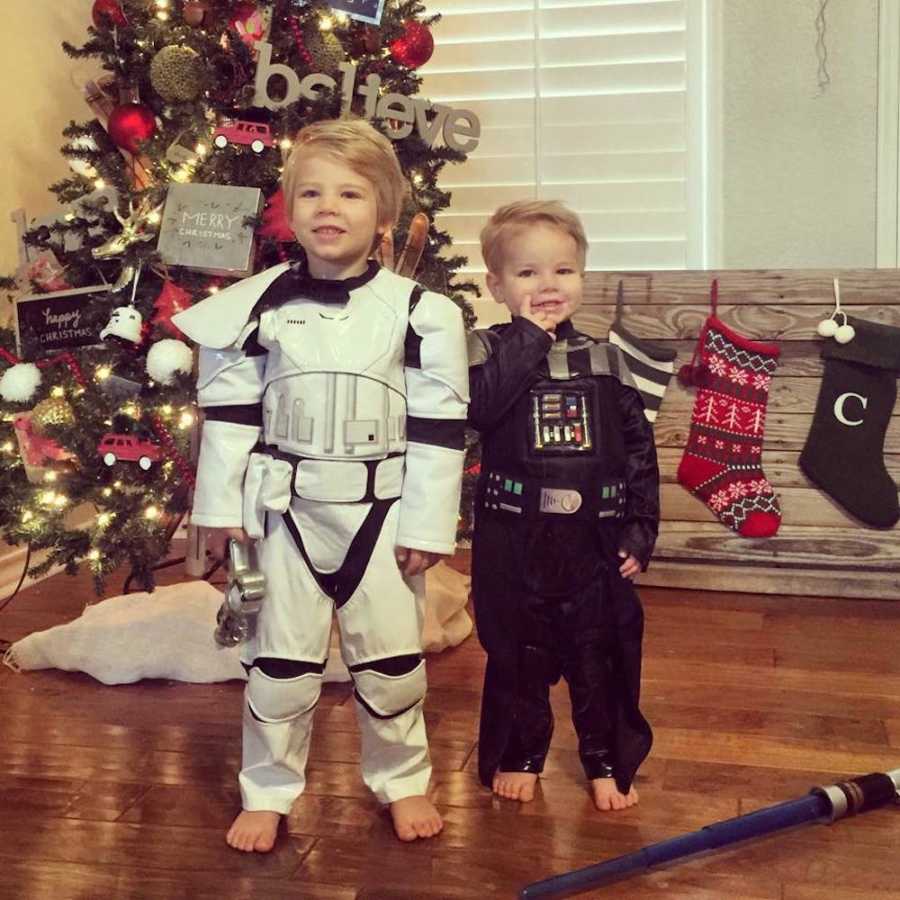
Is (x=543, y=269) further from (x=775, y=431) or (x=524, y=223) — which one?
(x=775, y=431)

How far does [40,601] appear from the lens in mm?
2838

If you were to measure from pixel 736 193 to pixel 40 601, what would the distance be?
7.08 feet

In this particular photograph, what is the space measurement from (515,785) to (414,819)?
0.20 metres

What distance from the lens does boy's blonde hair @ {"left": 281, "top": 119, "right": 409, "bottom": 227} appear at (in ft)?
5.07

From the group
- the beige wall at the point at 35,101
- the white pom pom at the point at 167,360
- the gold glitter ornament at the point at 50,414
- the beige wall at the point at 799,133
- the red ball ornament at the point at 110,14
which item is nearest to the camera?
the white pom pom at the point at 167,360

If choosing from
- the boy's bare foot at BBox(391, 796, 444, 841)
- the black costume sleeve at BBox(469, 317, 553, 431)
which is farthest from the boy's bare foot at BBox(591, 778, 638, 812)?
the black costume sleeve at BBox(469, 317, 553, 431)

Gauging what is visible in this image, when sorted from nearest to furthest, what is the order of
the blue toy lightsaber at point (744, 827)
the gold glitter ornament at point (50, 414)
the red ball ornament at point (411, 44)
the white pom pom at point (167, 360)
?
the blue toy lightsaber at point (744, 827) < the white pom pom at point (167, 360) < the gold glitter ornament at point (50, 414) < the red ball ornament at point (411, 44)

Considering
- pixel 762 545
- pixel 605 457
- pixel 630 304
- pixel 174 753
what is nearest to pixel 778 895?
pixel 605 457

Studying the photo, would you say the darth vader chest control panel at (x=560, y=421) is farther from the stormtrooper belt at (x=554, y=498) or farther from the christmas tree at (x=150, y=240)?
the christmas tree at (x=150, y=240)

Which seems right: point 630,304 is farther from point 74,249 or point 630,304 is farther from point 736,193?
point 74,249

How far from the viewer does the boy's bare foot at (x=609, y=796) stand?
1728mm

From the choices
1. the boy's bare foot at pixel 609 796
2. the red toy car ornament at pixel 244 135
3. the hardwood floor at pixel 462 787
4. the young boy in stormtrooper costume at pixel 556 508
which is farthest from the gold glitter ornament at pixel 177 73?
the boy's bare foot at pixel 609 796

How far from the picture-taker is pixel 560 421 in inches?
65.3

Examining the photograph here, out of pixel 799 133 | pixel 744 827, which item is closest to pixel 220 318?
pixel 744 827
